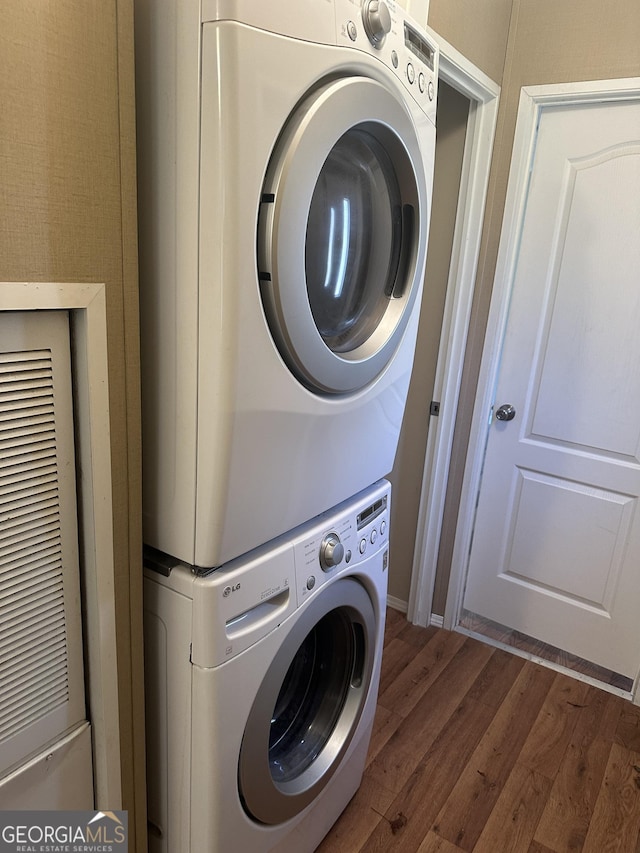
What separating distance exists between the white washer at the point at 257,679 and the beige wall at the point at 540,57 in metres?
1.05

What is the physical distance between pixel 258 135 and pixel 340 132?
16 centimetres

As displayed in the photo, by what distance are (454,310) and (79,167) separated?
60.5 inches

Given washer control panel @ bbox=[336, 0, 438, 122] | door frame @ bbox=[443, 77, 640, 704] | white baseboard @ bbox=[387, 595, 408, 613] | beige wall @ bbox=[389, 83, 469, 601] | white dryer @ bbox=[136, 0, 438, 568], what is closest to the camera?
white dryer @ bbox=[136, 0, 438, 568]

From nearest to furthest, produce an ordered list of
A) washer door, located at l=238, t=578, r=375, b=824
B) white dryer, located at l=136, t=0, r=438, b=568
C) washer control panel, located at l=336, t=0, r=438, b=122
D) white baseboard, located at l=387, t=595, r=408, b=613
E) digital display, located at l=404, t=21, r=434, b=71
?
white dryer, located at l=136, t=0, r=438, b=568 < washer control panel, located at l=336, t=0, r=438, b=122 < digital display, located at l=404, t=21, r=434, b=71 < washer door, located at l=238, t=578, r=375, b=824 < white baseboard, located at l=387, t=595, r=408, b=613

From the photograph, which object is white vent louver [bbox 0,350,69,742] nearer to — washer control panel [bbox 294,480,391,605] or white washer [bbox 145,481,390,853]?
white washer [bbox 145,481,390,853]

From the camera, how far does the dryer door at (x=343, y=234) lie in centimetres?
82

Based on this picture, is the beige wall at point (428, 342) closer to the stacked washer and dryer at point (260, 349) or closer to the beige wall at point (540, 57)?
the beige wall at point (540, 57)

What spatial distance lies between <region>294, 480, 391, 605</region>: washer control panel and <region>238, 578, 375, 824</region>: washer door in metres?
0.05

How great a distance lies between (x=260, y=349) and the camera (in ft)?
2.81

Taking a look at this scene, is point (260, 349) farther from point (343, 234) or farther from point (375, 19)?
point (375, 19)


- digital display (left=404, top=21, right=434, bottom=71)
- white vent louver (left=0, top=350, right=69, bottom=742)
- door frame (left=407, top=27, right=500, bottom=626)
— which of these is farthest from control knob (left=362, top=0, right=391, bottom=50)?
door frame (left=407, top=27, right=500, bottom=626)

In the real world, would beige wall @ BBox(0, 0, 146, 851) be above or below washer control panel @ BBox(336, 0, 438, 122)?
below

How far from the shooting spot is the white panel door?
6.18 feet

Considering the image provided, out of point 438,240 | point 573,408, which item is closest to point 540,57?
point 438,240
